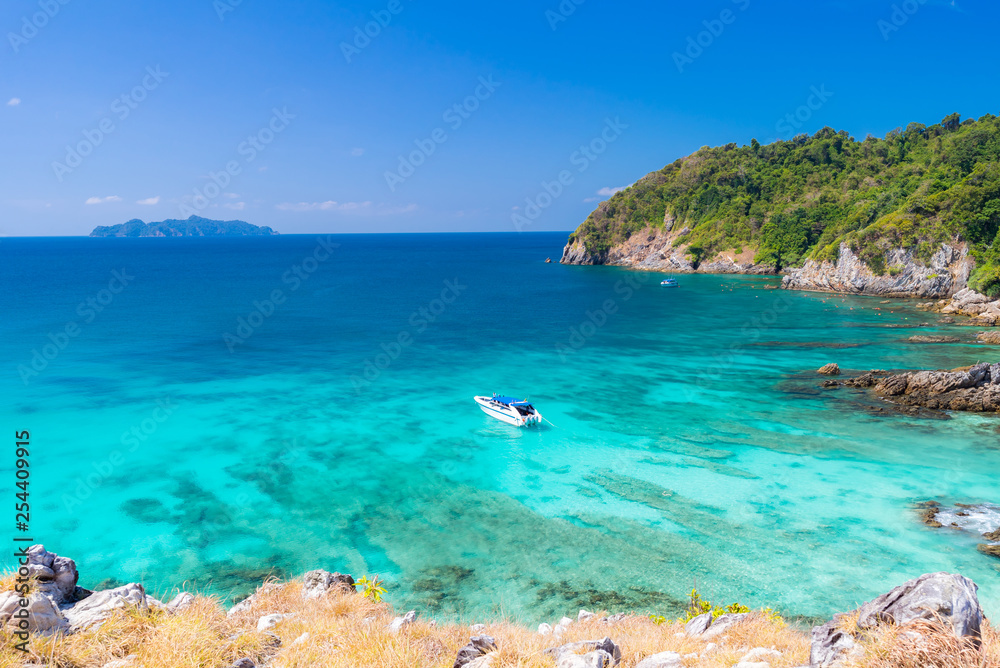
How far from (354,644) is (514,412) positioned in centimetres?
2162

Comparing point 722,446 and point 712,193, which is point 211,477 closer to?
point 722,446

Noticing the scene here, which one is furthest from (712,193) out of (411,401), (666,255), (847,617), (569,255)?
(847,617)

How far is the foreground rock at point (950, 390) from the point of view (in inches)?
1155

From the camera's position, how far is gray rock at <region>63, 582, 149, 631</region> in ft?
26.6

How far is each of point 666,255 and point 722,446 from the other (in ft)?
324

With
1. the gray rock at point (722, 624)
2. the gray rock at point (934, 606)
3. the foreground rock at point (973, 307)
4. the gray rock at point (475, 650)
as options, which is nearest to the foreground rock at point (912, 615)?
the gray rock at point (934, 606)

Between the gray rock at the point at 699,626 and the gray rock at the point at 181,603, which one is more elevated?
the gray rock at the point at 181,603

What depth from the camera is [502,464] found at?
83.1 feet

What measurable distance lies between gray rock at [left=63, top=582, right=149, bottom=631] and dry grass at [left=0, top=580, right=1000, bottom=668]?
0.20 m

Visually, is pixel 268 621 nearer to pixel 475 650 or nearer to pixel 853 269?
pixel 475 650

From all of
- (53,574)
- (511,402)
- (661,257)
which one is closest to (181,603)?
(53,574)

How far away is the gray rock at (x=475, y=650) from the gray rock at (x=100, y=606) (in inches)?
192

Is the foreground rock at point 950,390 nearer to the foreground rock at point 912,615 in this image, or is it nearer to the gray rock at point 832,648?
the foreground rock at point 912,615

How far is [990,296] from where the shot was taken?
55.2m
